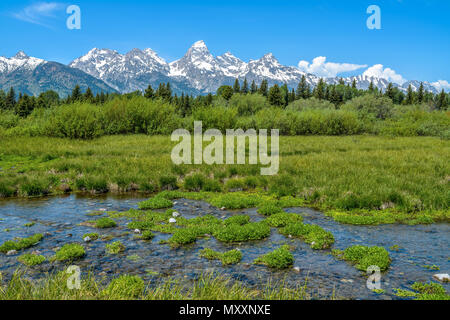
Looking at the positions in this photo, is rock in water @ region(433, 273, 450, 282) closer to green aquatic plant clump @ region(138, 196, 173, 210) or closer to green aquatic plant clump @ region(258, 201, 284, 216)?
green aquatic plant clump @ region(258, 201, 284, 216)

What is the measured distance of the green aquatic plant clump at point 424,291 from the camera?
6855 mm

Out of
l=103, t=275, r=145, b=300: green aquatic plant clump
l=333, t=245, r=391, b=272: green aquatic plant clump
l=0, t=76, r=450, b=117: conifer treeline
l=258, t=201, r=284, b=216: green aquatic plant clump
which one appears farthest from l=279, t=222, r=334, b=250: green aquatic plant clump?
l=0, t=76, r=450, b=117: conifer treeline

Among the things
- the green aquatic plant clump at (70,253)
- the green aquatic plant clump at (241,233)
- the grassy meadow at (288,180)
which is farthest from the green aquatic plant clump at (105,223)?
the grassy meadow at (288,180)

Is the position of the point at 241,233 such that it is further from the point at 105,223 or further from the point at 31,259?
the point at 31,259

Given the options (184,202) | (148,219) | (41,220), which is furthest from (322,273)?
(41,220)

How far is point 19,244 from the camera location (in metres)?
9.68

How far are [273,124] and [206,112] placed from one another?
12.5 m

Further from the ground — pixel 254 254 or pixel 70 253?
pixel 70 253

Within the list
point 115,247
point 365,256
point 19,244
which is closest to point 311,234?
point 365,256

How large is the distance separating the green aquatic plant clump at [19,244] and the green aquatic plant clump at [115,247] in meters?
2.48

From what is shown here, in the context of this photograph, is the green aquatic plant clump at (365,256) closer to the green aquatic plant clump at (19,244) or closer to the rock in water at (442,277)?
the rock in water at (442,277)

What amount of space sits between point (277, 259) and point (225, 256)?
4.99ft

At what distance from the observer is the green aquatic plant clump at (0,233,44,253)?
940cm
